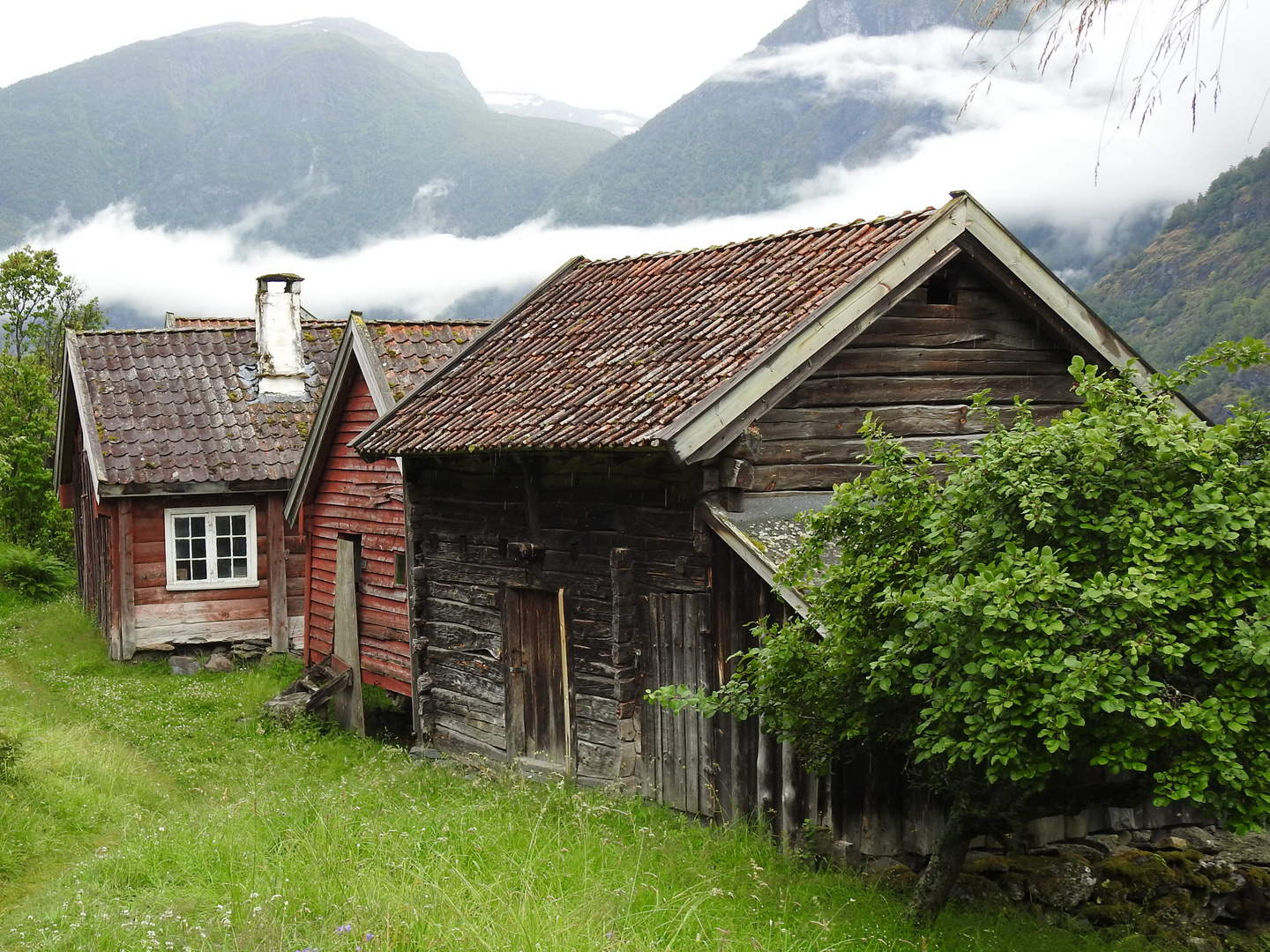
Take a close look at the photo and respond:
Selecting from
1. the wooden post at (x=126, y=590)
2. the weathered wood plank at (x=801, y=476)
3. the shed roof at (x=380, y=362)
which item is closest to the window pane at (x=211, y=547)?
the wooden post at (x=126, y=590)

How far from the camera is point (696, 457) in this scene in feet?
27.7

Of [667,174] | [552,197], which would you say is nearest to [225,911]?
A: [667,174]

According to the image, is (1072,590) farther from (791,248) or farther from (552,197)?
(552,197)

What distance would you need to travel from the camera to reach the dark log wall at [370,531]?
14.7 meters

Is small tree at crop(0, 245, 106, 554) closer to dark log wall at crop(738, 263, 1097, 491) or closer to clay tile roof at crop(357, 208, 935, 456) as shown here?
clay tile roof at crop(357, 208, 935, 456)

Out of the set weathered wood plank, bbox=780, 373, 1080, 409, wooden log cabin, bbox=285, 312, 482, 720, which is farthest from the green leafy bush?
weathered wood plank, bbox=780, 373, 1080, 409

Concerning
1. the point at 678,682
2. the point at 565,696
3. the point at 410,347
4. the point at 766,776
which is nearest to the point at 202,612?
the point at 410,347

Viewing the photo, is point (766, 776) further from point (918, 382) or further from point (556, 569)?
point (918, 382)

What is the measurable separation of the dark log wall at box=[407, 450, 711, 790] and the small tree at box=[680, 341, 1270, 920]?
96.1 inches

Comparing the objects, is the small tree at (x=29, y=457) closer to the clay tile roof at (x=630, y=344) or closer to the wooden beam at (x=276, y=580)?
the wooden beam at (x=276, y=580)

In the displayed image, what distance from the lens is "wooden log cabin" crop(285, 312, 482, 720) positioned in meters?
14.6

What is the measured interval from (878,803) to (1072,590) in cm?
270

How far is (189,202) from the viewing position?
194 metres

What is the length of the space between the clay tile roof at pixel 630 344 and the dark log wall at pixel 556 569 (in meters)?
0.48
